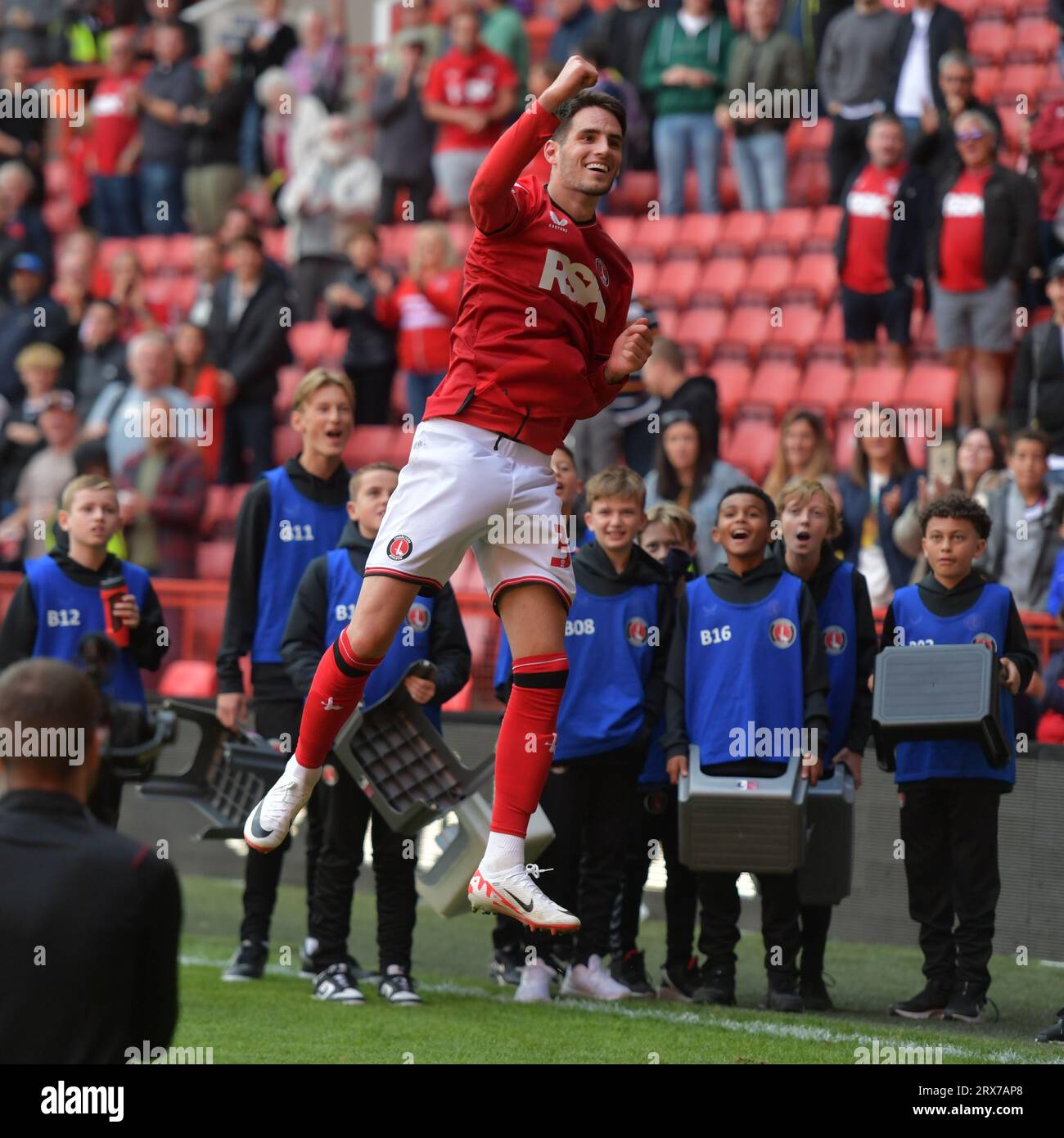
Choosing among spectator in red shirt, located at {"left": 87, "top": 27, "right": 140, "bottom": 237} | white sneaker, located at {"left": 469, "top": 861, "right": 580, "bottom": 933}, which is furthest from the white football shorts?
spectator in red shirt, located at {"left": 87, "top": 27, "right": 140, "bottom": 237}

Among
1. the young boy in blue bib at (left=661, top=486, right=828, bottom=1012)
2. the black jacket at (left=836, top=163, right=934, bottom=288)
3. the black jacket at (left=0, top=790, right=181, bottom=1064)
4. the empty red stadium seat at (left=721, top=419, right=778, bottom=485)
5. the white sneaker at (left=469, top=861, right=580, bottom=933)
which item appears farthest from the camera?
the empty red stadium seat at (left=721, top=419, right=778, bottom=485)

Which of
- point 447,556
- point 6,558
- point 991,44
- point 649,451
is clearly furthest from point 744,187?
point 447,556

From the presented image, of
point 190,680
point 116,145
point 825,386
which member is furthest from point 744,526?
point 116,145

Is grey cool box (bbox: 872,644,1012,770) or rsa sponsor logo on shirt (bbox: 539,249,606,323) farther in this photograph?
grey cool box (bbox: 872,644,1012,770)

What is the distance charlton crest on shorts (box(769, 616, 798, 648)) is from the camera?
7113 millimetres

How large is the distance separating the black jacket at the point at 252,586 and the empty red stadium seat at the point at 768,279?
6651mm

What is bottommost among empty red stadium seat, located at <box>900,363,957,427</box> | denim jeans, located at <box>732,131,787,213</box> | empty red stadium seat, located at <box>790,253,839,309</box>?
empty red stadium seat, located at <box>900,363,957,427</box>

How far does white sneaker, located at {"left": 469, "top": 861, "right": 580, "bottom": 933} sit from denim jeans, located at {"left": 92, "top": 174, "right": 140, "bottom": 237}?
13124 mm

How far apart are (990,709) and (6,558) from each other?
782 centimetres

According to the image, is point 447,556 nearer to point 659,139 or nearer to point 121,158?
point 659,139

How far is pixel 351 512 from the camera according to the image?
7.47 metres

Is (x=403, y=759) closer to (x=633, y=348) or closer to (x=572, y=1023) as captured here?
(x=572, y=1023)

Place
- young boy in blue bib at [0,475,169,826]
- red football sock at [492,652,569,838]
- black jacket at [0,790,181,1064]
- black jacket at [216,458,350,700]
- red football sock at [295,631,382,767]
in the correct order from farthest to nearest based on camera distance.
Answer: black jacket at [216,458,350,700] < young boy in blue bib at [0,475,169,826] < red football sock at [295,631,382,767] < red football sock at [492,652,569,838] < black jacket at [0,790,181,1064]

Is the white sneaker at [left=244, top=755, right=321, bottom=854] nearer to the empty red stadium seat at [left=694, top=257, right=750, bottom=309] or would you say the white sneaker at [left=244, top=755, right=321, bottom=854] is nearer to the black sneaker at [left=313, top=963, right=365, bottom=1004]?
the black sneaker at [left=313, top=963, right=365, bottom=1004]
